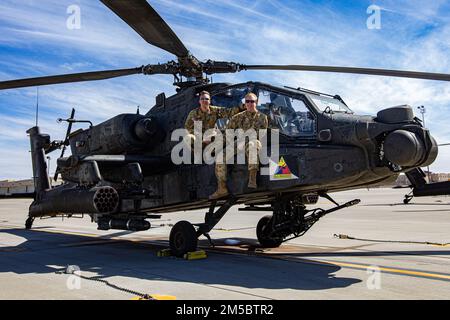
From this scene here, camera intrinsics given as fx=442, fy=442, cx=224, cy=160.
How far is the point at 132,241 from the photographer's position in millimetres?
12578

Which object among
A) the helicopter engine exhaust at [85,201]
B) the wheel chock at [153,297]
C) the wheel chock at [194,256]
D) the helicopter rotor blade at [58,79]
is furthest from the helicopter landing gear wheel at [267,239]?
the wheel chock at [153,297]

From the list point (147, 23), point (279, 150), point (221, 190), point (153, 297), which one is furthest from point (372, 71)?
point (153, 297)

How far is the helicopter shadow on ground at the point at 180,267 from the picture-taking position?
5953mm

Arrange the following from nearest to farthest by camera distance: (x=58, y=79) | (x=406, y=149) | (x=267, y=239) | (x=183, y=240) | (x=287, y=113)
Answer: (x=406, y=149) < (x=287, y=113) < (x=183, y=240) < (x=58, y=79) < (x=267, y=239)

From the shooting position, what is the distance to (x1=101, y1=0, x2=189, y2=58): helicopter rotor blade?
275 inches

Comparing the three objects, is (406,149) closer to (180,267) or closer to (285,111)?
(285,111)

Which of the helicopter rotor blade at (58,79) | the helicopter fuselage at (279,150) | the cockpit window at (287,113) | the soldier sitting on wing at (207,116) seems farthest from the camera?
the helicopter rotor blade at (58,79)

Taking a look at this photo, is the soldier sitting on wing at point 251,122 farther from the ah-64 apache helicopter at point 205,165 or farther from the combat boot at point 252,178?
the ah-64 apache helicopter at point 205,165

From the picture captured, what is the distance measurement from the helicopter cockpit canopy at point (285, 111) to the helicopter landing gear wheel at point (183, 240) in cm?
246

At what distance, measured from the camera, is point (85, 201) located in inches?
326

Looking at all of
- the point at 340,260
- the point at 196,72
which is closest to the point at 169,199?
the point at 196,72

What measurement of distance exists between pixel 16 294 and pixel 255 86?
5146 mm

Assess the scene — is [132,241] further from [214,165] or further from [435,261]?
[435,261]

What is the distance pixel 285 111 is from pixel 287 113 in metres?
0.05
